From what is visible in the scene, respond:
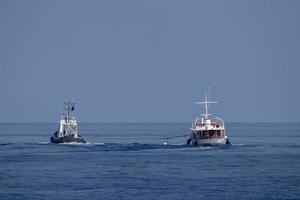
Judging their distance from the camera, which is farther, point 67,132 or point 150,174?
point 67,132

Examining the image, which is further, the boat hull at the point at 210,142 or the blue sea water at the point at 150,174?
the boat hull at the point at 210,142

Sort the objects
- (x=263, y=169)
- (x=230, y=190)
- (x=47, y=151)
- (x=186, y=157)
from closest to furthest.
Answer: (x=230, y=190)
(x=263, y=169)
(x=186, y=157)
(x=47, y=151)

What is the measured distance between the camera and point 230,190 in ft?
287

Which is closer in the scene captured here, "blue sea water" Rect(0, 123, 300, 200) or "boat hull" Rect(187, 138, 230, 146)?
"blue sea water" Rect(0, 123, 300, 200)

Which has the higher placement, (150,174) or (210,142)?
(210,142)

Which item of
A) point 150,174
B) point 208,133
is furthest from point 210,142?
point 150,174

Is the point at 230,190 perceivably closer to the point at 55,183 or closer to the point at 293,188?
the point at 293,188

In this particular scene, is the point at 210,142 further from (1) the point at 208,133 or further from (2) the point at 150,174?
(2) the point at 150,174

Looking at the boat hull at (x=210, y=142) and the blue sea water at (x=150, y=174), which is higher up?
the boat hull at (x=210, y=142)

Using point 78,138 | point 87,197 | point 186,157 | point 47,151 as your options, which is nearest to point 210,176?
point 87,197

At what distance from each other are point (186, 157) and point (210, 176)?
111ft

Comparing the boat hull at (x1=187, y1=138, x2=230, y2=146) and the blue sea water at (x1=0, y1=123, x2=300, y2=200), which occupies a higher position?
the boat hull at (x1=187, y1=138, x2=230, y2=146)

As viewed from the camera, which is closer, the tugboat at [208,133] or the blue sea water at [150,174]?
the blue sea water at [150,174]

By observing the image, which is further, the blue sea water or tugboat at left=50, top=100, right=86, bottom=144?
tugboat at left=50, top=100, right=86, bottom=144
